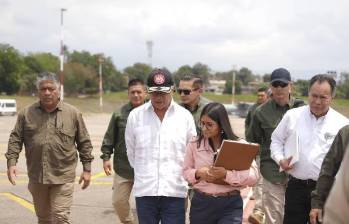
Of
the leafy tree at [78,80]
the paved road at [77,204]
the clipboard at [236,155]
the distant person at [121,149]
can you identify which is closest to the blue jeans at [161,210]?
the clipboard at [236,155]

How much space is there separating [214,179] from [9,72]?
65.0m

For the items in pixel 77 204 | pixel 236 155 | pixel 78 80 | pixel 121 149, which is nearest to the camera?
pixel 236 155

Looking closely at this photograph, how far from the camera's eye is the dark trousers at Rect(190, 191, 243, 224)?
363 centimetres

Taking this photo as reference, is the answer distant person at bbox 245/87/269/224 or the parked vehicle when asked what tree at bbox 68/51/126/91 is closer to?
the parked vehicle

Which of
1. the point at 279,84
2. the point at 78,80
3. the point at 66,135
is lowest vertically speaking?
the point at 78,80

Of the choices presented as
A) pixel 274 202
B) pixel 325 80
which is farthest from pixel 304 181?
pixel 325 80

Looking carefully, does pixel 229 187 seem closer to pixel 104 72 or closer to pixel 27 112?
pixel 27 112

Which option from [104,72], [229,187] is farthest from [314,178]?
[104,72]

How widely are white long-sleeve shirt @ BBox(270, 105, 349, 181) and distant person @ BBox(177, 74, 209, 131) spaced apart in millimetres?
1427

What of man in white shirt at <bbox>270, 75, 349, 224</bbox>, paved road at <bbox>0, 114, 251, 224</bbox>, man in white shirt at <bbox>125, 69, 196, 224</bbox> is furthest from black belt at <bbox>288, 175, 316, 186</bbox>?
paved road at <bbox>0, 114, 251, 224</bbox>

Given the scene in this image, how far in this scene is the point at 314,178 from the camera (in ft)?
12.7

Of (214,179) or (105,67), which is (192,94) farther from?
(105,67)

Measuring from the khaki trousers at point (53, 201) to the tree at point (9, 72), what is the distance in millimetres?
62672

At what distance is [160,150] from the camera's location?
394 centimetres
